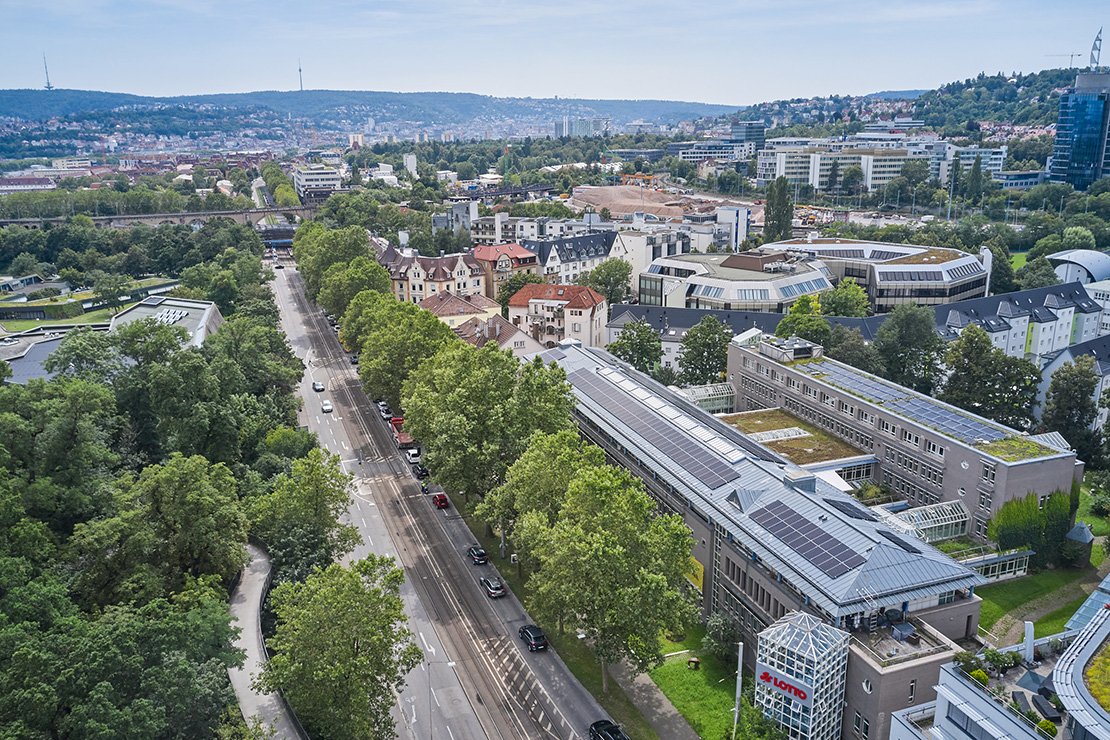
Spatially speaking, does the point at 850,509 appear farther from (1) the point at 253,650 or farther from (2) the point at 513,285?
(2) the point at 513,285

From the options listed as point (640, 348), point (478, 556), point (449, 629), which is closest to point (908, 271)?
point (640, 348)

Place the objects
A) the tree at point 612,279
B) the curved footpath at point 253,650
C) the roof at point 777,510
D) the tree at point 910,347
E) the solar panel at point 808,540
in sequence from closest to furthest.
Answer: the roof at point 777,510, the solar panel at point 808,540, the curved footpath at point 253,650, the tree at point 910,347, the tree at point 612,279

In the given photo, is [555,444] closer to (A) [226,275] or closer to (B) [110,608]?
(B) [110,608]

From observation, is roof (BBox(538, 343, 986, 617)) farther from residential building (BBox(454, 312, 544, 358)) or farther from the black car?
residential building (BBox(454, 312, 544, 358))

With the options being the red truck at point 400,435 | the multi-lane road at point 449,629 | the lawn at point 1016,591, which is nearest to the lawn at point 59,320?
the red truck at point 400,435

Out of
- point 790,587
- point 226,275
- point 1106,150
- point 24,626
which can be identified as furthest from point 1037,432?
point 1106,150

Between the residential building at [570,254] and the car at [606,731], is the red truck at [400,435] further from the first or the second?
the residential building at [570,254]
